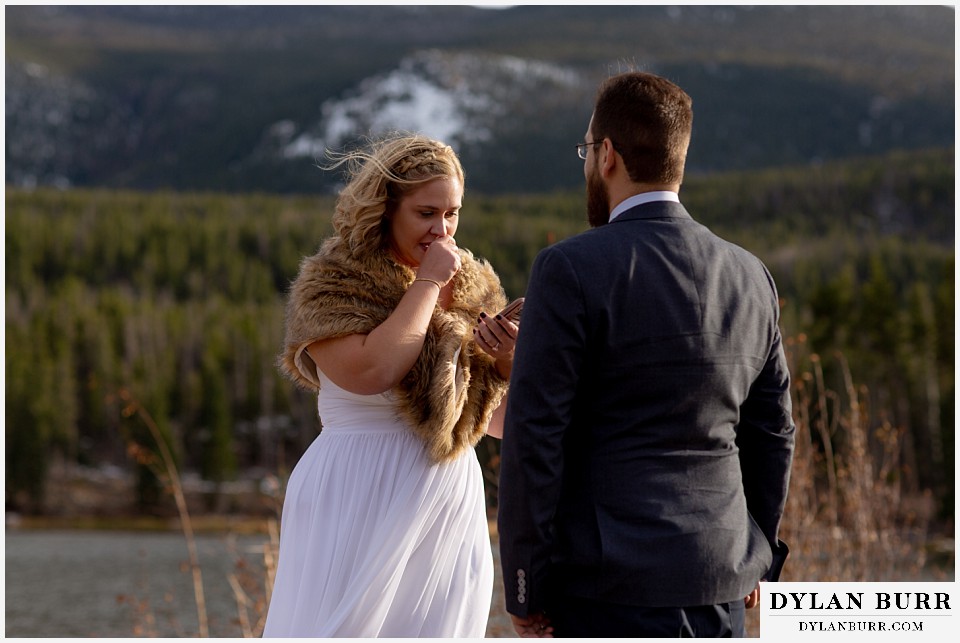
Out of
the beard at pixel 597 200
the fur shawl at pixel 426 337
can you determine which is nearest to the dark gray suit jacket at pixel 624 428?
the beard at pixel 597 200

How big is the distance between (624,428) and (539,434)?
0.62ft

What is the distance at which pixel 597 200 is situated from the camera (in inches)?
111

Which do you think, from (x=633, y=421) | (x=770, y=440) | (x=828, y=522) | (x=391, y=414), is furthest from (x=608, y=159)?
(x=828, y=522)

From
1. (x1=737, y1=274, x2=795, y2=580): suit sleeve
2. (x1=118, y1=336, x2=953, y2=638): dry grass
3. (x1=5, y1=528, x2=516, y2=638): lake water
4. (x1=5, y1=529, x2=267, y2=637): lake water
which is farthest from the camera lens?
(x1=5, y1=529, x2=267, y2=637): lake water

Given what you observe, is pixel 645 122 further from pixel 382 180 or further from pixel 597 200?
pixel 382 180

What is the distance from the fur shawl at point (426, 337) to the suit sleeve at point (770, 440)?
81 centimetres

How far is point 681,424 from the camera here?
2605 mm

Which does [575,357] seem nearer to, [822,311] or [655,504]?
[655,504]

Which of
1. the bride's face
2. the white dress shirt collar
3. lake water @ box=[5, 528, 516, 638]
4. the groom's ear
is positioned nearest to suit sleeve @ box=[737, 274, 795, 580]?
the white dress shirt collar

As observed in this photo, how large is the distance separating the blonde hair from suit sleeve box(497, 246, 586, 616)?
88 centimetres

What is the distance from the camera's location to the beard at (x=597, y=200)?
9.15ft

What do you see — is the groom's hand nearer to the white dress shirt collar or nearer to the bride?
the bride

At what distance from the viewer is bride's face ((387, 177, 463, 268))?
337 centimetres

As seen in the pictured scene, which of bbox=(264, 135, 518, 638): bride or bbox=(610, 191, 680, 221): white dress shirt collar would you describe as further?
bbox=(264, 135, 518, 638): bride
